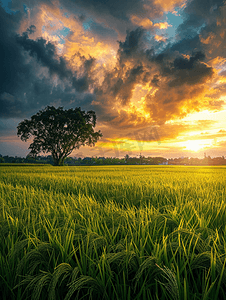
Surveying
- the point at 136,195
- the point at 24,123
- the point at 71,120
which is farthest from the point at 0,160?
the point at 136,195

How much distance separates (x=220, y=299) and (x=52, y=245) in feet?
4.33

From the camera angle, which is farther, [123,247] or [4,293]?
[123,247]

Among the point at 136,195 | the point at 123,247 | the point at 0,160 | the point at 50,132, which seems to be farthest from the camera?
the point at 0,160

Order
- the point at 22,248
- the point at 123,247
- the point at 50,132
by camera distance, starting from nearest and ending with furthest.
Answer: the point at 123,247, the point at 22,248, the point at 50,132

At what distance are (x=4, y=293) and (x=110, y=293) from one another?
0.76m

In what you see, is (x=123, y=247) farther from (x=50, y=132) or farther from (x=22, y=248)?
(x=50, y=132)

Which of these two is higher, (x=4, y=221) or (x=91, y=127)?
(x=91, y=127)

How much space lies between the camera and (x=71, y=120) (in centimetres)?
3703

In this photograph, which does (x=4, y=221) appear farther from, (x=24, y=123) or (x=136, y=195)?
(x=24, y=123)

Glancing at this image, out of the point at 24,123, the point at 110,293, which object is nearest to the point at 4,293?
the point at 110,293

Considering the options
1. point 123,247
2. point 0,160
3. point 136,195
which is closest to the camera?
point 123,247

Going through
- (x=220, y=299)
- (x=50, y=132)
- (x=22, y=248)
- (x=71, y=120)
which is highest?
(x=71, y=120)

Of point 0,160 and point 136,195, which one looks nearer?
point 136,195

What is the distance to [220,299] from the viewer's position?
3.76ft
